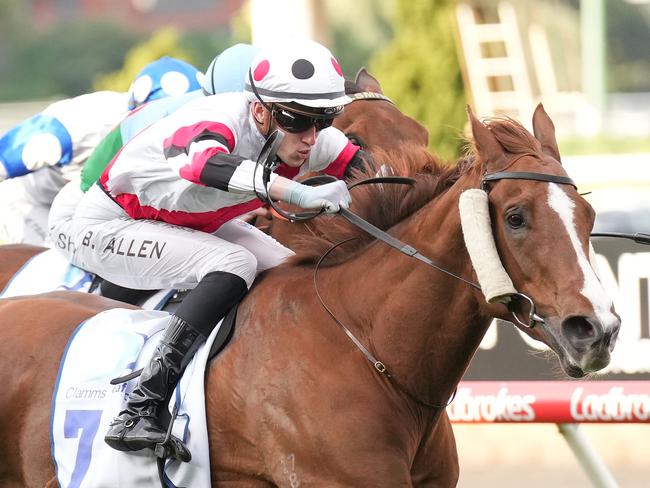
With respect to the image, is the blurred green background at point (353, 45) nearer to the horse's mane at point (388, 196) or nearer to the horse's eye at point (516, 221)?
the horse's mane at point (388, 196)

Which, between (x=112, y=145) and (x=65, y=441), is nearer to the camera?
(x=65, y=441)

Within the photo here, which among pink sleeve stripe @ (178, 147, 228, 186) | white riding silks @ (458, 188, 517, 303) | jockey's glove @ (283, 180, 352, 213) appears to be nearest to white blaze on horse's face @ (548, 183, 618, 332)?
white riding silks @ (458, 188, 517, 303)

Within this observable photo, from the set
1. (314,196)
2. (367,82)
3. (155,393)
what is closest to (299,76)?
(314,196)

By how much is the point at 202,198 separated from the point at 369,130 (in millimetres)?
1684

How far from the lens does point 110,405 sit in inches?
156

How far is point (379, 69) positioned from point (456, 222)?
9.20 meters

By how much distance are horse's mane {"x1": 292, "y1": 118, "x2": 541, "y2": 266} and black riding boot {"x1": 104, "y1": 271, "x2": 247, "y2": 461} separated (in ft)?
0.95

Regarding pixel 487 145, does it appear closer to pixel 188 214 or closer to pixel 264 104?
pixel 264 104

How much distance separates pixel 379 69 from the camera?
12.5 metres

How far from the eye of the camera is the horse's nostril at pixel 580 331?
10.0ft

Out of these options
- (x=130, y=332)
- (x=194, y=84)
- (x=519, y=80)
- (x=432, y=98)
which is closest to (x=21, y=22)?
(x=519, y=80)

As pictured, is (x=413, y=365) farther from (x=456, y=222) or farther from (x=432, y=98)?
(x=432, y=98)

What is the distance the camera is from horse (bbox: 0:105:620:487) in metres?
3.21

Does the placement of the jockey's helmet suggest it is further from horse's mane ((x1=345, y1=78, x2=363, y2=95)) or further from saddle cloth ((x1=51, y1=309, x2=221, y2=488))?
saddle cloth ((x1=51, y1=309, x2=221, y2=488))
